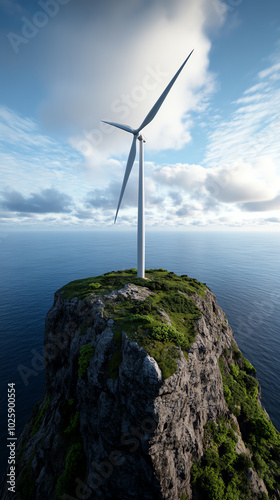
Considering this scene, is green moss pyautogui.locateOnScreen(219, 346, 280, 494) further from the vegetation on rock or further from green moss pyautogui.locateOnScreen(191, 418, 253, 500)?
green moss pyautogui.locateOnScreen(191, 418, 253, 500)

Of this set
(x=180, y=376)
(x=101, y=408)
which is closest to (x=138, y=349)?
(x=180, y=376)

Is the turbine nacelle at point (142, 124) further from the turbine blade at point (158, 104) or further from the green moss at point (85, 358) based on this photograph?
the green moss at point (85, 358)

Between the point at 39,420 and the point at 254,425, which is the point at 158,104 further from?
the point at 39,420

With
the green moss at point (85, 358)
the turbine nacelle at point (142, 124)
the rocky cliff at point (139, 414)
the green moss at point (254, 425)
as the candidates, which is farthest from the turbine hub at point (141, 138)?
the green moss at point (254, 425)

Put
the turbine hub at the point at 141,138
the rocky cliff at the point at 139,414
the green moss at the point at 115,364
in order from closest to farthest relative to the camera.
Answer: the rocky cliff at the point at 139,414 < the green moss at the point at 115,364 < the turbine hub at the point at 141,138

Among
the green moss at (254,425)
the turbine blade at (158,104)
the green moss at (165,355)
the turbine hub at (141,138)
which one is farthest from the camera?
the turbine hub at (141,138)

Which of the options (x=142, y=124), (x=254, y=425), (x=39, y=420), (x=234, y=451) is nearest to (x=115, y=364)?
(x=234, y=451)

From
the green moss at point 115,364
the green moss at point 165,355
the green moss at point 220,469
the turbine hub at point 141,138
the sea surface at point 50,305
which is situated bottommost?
the sea surface at point 50,305
